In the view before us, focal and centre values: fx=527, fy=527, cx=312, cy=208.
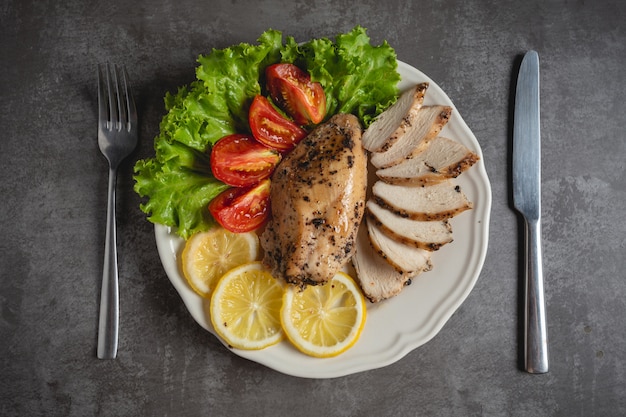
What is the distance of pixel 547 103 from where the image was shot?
3443 mm

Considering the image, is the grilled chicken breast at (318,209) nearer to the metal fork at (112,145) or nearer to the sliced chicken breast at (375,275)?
the sliced chicken breast at (375,275)

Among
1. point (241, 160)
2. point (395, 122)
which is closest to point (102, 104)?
point (241, 160)

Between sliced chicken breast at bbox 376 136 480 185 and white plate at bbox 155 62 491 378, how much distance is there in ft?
0.41

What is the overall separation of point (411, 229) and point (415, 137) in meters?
0.53

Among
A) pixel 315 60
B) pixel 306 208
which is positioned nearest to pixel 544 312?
pixel 306 208

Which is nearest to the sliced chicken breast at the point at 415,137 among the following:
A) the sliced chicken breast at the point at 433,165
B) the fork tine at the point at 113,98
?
the sliced chicken breast at the point at 433,165

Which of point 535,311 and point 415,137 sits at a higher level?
point 415,137

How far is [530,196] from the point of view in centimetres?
329

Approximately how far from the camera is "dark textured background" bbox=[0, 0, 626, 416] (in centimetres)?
323

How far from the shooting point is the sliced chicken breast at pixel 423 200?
298cm

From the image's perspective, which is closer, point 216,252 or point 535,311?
point 216,252

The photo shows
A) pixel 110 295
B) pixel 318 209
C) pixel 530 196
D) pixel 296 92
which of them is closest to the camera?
pixel 318 209

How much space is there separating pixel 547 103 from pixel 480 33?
0.63 meters

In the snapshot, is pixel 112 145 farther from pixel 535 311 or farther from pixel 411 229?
pixel 535 311
